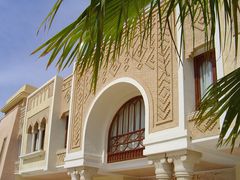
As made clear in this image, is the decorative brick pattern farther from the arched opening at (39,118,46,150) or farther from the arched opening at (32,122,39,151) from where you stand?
the arched opening at (32,122,39,151)

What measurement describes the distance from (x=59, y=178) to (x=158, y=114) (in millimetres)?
8660

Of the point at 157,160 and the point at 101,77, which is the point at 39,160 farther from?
the point at 157,160

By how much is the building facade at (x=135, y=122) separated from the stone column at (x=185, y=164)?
0.07 feet

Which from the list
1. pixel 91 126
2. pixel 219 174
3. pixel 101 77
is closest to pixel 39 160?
pixel 91 126

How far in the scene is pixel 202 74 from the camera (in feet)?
27.0

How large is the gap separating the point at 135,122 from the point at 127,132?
1.57 feet

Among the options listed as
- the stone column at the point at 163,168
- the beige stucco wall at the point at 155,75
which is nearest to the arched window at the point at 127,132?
the beige stucco wall at the point at 155,75

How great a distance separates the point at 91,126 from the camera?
11.5m

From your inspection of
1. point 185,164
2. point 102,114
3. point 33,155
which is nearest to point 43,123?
point 33,155

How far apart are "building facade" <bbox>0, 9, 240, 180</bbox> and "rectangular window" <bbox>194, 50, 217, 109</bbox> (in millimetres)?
23

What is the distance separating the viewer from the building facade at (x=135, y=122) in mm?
7711

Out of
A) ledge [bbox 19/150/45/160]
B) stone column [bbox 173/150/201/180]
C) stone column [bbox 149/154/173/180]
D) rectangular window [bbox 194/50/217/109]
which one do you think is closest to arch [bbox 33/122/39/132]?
ledge [bbox 19/150/45/160]

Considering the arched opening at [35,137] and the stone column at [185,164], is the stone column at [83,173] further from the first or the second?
the arched opening at [35,137]

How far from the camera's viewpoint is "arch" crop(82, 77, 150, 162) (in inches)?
426
